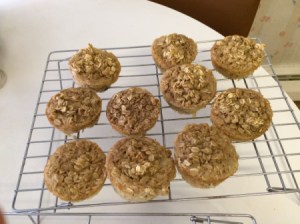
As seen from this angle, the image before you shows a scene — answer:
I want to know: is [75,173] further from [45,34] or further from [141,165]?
[45,34]

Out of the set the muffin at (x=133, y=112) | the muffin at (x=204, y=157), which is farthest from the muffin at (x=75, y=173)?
the muffin at (x=204, y=157)

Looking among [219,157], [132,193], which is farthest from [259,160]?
[132,193]

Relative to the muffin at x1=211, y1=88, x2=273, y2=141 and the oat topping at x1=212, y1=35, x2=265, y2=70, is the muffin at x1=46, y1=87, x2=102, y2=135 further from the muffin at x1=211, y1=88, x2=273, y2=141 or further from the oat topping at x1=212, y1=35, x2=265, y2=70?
the oat topping at x1=212, y1=35, x2=265, y2=70

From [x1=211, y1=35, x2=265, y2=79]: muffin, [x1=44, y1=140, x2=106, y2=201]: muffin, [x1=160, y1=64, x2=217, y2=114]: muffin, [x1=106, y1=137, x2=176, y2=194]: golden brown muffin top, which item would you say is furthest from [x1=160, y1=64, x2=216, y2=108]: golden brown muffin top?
[x1=44, y1=140, x2=106, y2=201]: muffin

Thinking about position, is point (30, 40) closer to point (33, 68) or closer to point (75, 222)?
point (33, 68)

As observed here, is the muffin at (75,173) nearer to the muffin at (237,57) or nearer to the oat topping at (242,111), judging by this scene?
the oat topping at (242,111)

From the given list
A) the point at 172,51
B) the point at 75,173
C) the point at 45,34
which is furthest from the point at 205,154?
the point at 45,34
